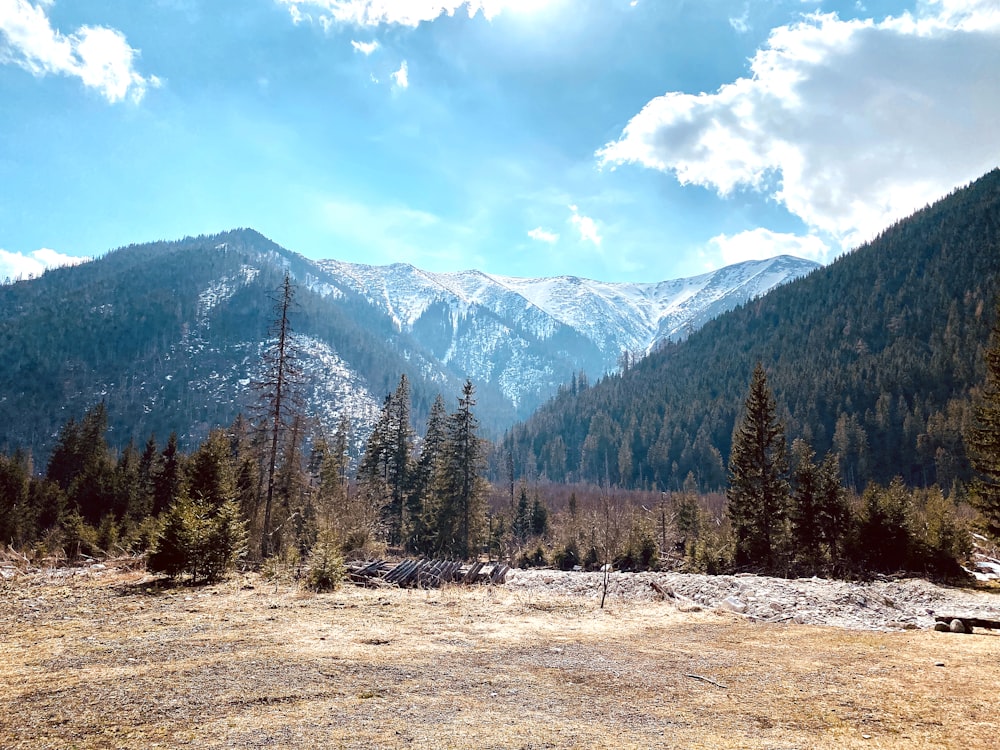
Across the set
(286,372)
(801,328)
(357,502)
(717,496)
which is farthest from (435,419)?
(801,328)

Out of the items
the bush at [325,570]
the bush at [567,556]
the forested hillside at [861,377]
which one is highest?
the forested hillside at [861,377]

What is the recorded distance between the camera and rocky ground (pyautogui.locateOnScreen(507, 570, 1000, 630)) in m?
16.8

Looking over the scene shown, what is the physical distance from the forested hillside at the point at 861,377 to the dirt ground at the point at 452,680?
106 meters

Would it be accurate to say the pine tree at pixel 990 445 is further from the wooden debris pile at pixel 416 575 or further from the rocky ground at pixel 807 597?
the wooden debris pile at pixel 416 575

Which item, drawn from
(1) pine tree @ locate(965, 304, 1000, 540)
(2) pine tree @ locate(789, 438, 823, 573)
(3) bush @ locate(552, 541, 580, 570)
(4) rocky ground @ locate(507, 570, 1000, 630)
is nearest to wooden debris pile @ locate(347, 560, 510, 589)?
(4) rocky ground @ locate(507, 570, 1000, 630)

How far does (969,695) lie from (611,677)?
17.1 ft

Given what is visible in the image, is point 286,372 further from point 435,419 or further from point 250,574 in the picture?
point 435,419

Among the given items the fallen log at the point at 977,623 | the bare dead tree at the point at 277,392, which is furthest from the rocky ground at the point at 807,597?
the bare dead tree at the point at 277,392

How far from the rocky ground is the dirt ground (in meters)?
2.77

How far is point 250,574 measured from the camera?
2072cm

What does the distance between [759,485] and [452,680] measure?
31.7m

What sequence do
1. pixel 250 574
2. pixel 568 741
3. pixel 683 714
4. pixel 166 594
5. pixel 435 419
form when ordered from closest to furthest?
pixel 568 741
pixel 683 714
pixel 166 594
pixel 250 574
pixel 435 419

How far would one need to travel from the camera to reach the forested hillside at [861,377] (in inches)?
4412

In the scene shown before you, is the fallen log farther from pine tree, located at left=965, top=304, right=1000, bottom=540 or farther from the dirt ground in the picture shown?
pine tree, located at left=965, top=304, right=1000, bottom=540
